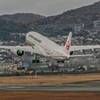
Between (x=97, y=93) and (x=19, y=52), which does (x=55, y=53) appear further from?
(x=97, y=93)

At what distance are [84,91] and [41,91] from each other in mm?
7089

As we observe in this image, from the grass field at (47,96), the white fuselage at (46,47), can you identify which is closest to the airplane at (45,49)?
the white fuselage at (46,47)

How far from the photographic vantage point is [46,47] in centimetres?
16600

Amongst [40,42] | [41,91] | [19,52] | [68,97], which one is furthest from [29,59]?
[68,97]

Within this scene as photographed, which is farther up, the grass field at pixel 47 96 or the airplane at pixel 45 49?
the airplane at pixel 45 49

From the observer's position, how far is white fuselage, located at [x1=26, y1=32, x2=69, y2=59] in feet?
516

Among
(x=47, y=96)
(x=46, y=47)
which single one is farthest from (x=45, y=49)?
(x=47, y=96)

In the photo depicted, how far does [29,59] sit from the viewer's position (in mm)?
178000

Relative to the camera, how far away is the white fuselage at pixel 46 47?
6191 inches

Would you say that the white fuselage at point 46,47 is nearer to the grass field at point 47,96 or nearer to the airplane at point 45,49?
the airplane at point 45,49

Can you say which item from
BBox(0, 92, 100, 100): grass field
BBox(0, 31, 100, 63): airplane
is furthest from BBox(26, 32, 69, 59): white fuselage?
BBox(0, 92, 100, 100): grass field

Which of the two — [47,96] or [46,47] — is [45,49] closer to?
[46,47]

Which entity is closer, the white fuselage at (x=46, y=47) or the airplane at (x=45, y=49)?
the airplane at (x=45, y=49)

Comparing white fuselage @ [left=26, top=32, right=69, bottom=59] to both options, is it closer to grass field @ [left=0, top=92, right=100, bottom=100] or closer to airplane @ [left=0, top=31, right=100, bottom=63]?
airplane @ [left=0, top=31, right=100, bottom=63]
